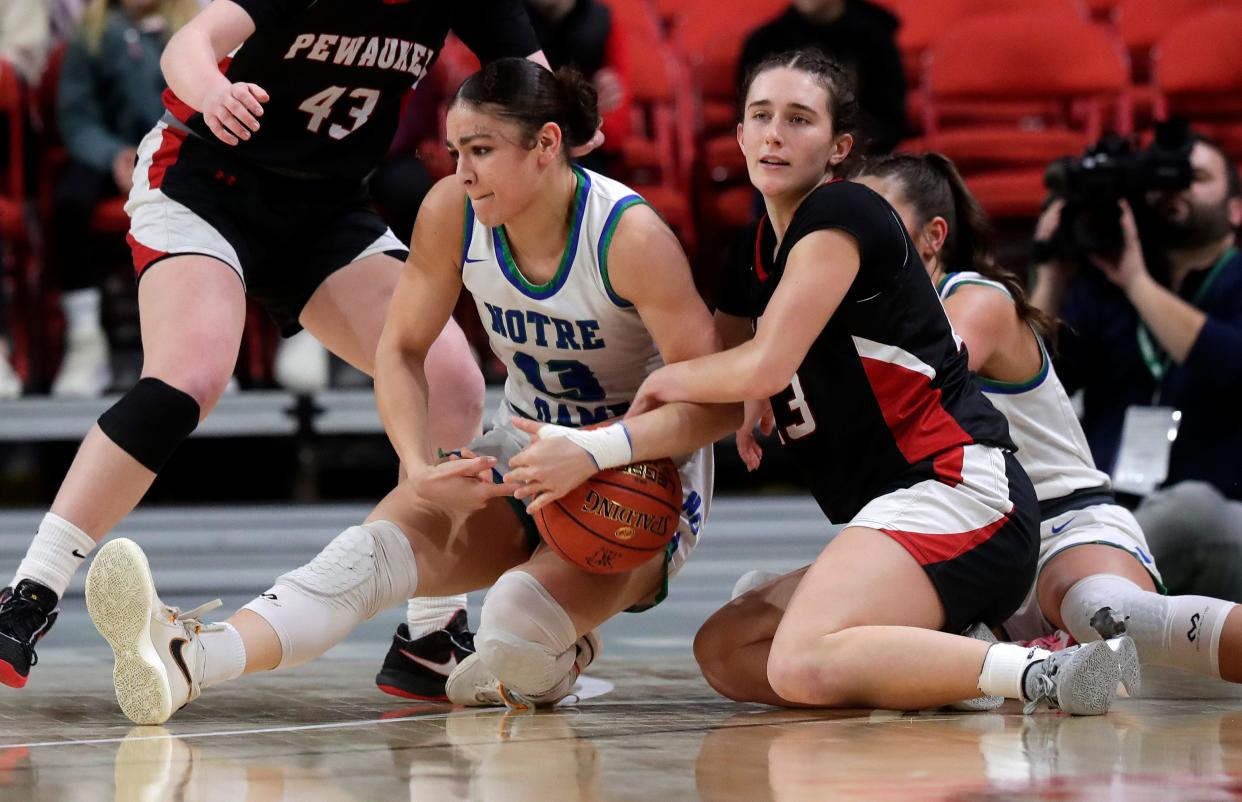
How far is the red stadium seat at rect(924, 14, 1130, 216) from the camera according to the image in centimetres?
598

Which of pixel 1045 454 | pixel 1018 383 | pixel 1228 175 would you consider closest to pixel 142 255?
pixel 1018 383

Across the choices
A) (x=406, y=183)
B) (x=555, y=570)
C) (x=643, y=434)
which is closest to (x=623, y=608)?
(x=555, y=570)

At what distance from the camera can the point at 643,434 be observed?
8.98 feet

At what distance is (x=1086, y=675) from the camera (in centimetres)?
252

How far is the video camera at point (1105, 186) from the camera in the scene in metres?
4.21

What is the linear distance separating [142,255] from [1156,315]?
264 centimetres

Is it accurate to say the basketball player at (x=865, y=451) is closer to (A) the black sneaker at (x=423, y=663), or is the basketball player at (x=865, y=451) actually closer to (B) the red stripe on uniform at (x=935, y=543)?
(B) the red stripe on uniform at (x=935, y=543)

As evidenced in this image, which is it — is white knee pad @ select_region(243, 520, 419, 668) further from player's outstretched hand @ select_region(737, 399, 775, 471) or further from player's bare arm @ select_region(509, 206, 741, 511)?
player's outstretched hand @ select_region(737, 399, 775, 471)

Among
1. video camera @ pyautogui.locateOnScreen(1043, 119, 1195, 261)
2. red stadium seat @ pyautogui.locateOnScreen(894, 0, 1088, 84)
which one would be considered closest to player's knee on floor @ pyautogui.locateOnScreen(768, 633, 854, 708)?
video camera @ pyautogui.locateOnScreen(1043, 119, 1195, 261)

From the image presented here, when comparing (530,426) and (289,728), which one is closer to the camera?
(289,728)

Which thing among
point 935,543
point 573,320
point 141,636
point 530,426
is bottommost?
point 141,636

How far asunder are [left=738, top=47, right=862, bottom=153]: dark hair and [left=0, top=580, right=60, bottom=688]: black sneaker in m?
1.55

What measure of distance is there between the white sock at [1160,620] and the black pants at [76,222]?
3.86 m

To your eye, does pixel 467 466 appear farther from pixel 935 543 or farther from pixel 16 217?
pixel 16 217
